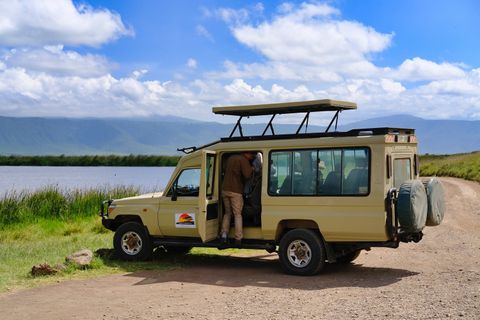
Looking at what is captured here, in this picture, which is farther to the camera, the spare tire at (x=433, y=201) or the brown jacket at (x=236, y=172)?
the brown jacket at (x=236, y=172)

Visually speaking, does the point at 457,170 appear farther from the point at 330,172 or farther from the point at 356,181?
the point at 356,181

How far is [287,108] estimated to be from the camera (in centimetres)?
1216

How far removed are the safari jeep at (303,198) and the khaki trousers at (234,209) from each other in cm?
20

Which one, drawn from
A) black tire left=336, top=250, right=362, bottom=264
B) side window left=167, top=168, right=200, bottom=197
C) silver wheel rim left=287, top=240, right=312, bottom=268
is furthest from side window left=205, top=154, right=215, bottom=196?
black tire left=336, top=250, right=362, bottom=264

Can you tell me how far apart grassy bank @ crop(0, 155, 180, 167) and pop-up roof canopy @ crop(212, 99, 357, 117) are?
62.9 m

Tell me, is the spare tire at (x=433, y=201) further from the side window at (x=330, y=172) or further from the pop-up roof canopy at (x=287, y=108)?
the pop-up roof canopy at (x=287, y=108)

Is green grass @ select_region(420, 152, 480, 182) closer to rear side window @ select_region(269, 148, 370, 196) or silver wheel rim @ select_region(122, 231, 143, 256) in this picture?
rear side window @ select_region(269, 148, 370, 196)

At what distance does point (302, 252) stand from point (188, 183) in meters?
2.66

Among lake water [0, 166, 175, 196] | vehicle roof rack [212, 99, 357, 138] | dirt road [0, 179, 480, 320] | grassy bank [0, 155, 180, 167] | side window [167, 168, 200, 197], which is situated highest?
grassy bank [0, 155, 180, 167]

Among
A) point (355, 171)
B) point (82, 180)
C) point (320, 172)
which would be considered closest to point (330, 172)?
point (320, 172)

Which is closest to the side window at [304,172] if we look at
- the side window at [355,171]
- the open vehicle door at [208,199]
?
the side window at [355,171]

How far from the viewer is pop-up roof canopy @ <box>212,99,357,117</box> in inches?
464

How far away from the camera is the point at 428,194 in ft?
37.9

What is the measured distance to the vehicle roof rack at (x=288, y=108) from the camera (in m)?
11.8
